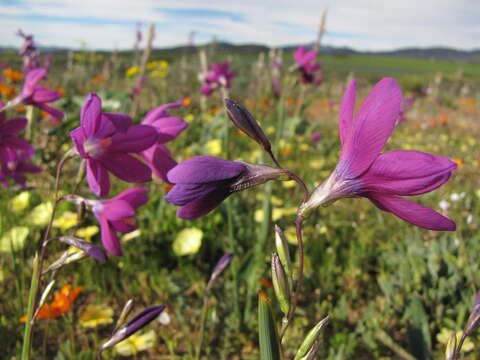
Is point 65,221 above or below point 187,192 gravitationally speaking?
below

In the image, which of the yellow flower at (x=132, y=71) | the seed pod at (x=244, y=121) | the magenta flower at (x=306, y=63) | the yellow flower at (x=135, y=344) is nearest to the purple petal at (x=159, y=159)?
the seed pod at (x=244, y=121)

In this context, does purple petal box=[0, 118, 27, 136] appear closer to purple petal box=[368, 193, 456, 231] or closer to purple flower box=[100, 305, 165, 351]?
purple flower box=[100, 305, 165, 351]

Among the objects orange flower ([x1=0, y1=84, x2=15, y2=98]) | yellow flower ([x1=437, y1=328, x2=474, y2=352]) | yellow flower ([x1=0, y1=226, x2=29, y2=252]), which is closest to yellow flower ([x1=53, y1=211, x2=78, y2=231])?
yellow flower ([x1=0, y1=226, x2=29, y2=252])

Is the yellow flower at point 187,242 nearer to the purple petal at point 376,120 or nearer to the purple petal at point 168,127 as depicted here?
the purple petal at point 168,127

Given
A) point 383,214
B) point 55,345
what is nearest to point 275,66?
point 383,214

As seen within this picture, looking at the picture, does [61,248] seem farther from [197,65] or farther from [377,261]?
[197,65]

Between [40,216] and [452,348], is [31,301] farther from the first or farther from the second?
[40,216]

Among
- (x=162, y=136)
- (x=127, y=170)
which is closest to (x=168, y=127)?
(x=162, y=136)
